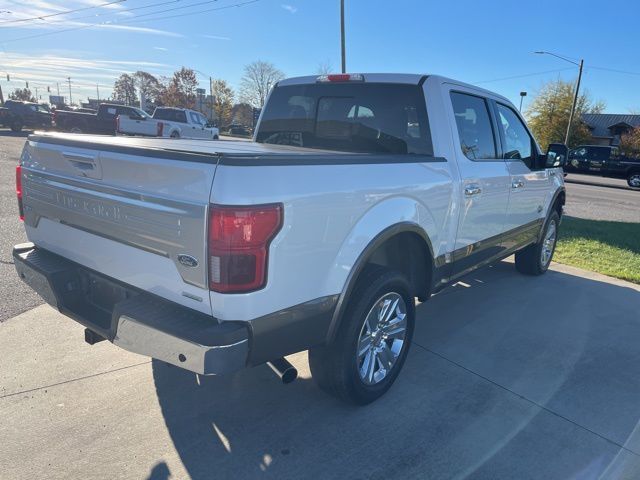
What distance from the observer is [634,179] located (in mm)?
22438

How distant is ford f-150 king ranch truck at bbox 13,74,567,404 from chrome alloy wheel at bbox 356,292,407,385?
0.01 m

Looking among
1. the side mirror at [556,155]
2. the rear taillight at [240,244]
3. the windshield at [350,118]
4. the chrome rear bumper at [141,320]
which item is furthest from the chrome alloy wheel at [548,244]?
the chrome rear bumper at [141,320]

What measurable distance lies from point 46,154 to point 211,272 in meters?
1.57

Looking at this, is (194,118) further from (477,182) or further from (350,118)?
(477,182)

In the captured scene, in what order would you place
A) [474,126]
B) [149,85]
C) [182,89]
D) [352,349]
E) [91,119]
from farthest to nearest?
[149,85] → [182,89] → [91,119] → [474,126] → [352,349]

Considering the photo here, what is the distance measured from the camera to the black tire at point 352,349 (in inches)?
107

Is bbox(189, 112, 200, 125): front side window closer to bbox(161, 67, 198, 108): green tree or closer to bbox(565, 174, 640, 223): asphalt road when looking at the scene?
bbox(565, 174, 640, 223): asphalt road

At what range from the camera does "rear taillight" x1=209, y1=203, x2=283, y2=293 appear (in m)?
2.00

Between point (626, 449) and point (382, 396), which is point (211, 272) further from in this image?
point (626, 449)

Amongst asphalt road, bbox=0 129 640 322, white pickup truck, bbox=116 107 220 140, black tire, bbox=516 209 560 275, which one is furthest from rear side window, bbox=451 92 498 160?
white pickup truck, bbox=116 107 220 140

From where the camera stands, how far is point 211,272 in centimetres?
206

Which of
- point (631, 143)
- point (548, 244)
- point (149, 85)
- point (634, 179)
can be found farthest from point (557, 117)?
point (149, 85)

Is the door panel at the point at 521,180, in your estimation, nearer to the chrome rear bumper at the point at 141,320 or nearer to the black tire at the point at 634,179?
the chrome rear bumper at the point at 141,320

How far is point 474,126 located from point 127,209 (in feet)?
9.49
